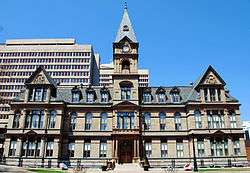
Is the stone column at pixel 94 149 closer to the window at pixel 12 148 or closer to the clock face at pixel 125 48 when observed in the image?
the window at pixel 12 148

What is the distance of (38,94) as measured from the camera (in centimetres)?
5259

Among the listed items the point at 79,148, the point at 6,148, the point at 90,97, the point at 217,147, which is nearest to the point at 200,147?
the point at 217,147

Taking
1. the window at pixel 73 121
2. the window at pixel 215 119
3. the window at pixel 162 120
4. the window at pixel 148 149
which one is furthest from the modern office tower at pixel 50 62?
the window at pixel 215 119

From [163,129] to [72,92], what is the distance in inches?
709

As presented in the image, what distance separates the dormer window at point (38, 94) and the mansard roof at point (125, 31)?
1618 centimetres

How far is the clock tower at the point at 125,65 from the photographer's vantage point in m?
52.2

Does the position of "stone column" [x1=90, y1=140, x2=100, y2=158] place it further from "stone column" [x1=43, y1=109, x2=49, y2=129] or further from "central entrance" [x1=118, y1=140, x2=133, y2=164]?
"stone column" [x1=43, y1=109, x2=49, y2=129]

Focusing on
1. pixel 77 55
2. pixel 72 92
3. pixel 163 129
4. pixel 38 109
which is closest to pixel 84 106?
pixel 72 92

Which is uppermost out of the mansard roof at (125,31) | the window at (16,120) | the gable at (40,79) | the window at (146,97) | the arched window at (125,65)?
the mansard roof at (125,31)

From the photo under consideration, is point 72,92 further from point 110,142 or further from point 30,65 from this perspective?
point 30,65

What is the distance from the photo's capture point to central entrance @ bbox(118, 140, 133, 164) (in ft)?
162

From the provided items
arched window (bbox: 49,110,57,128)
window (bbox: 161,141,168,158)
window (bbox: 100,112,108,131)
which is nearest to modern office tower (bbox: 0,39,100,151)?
window (bbox: 100,112,108,131)

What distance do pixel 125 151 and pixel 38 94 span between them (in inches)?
724

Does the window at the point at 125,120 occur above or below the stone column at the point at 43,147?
above
